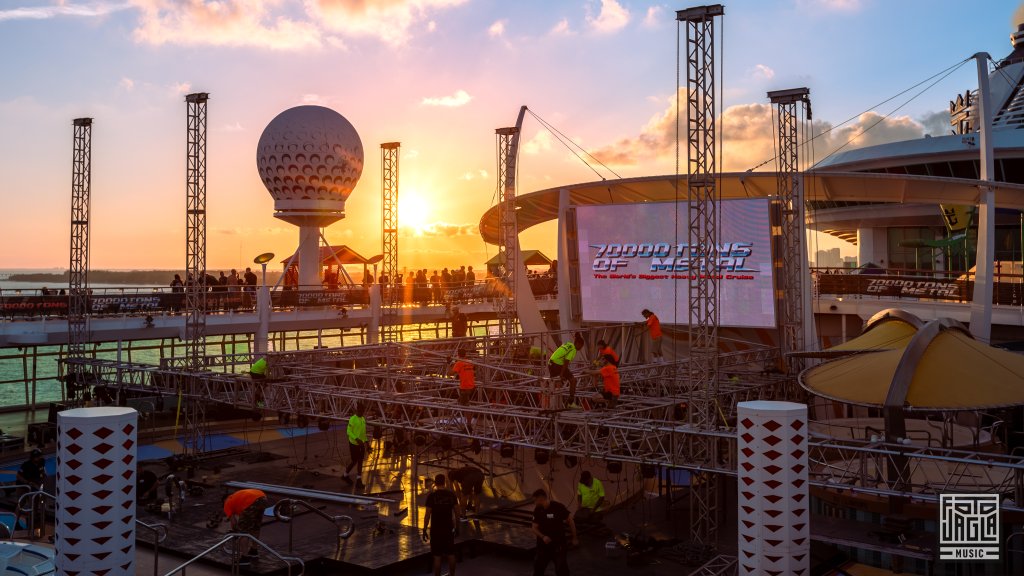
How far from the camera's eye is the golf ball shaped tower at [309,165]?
4312cm

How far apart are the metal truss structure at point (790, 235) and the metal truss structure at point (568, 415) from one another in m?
1.05

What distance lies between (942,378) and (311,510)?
45.1 ft

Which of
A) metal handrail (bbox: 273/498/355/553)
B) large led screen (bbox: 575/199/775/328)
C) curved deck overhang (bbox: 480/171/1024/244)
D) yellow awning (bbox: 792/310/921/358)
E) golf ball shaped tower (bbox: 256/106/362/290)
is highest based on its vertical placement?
golf ball shaped tower (bbox: 256/106/362/290)

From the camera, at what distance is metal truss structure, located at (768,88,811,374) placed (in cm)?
2859

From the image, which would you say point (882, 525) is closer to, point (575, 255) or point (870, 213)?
point (575, 255)

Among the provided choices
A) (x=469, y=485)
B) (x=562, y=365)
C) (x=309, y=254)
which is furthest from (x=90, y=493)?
(x=309, y=254)

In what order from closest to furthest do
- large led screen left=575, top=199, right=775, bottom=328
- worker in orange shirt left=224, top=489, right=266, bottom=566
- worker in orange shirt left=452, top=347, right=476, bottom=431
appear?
1. worker in orange shirt left=224, top=489, right=266, bottom=566
2. worker in orange shirt left=452, top=347, right=476, bottom=431
3. large led screen left=575, top=199, right=775, bottom=328

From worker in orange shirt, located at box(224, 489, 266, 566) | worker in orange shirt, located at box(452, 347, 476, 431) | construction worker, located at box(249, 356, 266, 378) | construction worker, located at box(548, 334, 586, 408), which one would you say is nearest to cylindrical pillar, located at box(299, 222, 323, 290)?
construction worker, located at box(249, 356, 266, 378)

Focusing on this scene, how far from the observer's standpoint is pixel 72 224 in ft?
105

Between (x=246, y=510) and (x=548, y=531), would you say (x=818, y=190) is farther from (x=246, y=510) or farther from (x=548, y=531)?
(x=246, y=510)

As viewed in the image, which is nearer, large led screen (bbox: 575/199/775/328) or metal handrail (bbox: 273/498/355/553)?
metal handrail (bbox: 273/498/355/553)

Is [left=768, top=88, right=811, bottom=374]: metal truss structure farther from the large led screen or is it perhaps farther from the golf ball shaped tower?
the golf ball shaped tower

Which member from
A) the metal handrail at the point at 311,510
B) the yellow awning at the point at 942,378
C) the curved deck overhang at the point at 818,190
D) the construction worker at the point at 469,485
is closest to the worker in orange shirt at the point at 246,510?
the metal handrail at the point at 311,510

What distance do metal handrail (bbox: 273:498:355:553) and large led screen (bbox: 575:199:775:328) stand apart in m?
18.4
